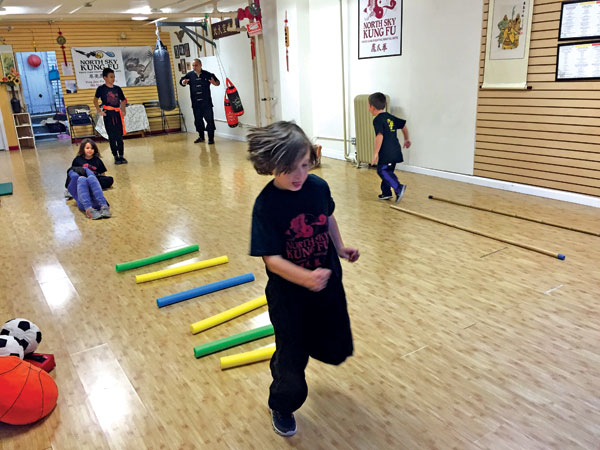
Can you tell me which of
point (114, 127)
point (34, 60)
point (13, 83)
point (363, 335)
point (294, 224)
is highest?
point (34, 60)

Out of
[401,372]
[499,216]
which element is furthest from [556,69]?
[401,372]

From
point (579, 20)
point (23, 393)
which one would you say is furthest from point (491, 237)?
point (23, 393)

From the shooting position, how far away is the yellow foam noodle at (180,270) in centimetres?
375

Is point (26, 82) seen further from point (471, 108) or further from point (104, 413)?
point (104, 413)

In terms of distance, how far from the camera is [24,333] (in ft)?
8.43

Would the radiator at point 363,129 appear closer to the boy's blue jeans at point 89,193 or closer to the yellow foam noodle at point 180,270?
the boy's blue jeans at point 89,193

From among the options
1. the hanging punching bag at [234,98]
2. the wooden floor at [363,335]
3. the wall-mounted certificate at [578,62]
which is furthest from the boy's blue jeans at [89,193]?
the hanging punching bag at [234,98]

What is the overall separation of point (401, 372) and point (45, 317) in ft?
7.65

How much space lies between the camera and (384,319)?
303cm

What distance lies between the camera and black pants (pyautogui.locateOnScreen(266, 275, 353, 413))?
1874 mm

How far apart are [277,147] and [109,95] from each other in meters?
8.05

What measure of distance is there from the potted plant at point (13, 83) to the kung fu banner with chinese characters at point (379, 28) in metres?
8.82

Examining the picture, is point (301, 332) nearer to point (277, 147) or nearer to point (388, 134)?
point (277, 147)

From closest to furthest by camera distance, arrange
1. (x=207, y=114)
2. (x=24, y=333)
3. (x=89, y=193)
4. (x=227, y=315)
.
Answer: (x=24, y=333) → (x=227, y=315) → (x=89, y=193) → (x=207, y=114)
